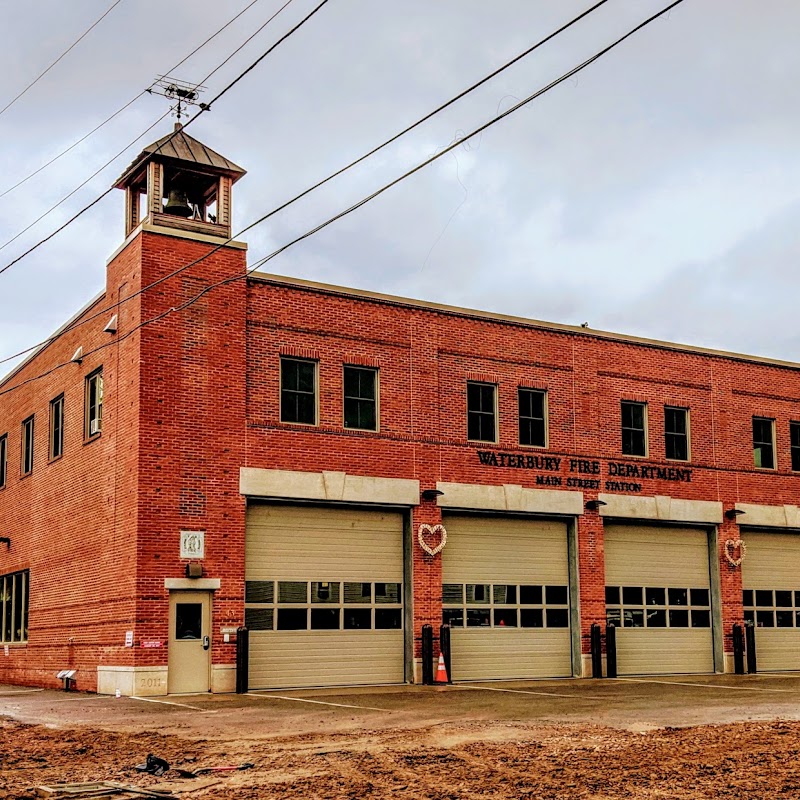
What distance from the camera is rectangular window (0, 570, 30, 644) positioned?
33656mm

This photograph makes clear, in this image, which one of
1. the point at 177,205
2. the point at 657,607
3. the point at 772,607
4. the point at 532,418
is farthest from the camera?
the point at 772,607

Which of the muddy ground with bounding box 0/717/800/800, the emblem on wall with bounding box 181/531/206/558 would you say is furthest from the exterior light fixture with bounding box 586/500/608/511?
the muddy ground with bounding box 0/717/800/800

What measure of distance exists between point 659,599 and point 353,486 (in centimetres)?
989

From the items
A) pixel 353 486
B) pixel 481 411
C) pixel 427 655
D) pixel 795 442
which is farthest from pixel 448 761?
pixel 795 442

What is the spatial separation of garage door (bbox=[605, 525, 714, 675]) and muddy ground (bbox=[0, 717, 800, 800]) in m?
14.7

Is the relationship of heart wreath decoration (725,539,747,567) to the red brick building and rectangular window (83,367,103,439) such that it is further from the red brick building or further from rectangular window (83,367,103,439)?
rectangular window (83,367,103,439)

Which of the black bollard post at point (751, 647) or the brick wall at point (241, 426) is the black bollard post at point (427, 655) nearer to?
the brick wall at point (241, 426)

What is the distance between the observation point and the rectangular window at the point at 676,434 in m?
33.3

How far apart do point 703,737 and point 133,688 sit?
13402 millimetres

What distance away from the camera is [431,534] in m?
28.7

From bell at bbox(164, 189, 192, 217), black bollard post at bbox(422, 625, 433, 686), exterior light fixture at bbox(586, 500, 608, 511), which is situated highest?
bell at bbox(164, 189, 192, 217)

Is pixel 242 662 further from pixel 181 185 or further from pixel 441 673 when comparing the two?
pixel 181 185

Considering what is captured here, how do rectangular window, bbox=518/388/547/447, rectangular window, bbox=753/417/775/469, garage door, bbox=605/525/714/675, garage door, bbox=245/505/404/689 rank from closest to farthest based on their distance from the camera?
garage door, bbox=245/505/404/689 → rectangular window, bbox=518/388/547/447 → garage door, bbox=605/525/714/675 → rectangular window, bbox=753/417/775/469

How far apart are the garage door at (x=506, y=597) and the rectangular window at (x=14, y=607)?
12.6 meters
